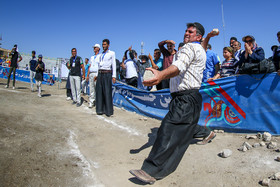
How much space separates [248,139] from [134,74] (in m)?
4.75

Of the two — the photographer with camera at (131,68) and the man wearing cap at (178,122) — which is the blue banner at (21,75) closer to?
the photographer with camera at (131,68)

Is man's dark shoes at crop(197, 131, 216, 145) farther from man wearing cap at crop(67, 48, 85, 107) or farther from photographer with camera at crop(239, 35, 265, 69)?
man wearing cap at crop(67, 48, 85, 107)

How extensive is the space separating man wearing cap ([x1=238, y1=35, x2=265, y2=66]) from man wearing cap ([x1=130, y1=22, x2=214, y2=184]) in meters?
2.18

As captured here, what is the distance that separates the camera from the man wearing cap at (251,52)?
3.98 metres

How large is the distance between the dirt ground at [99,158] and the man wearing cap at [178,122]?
35 cm

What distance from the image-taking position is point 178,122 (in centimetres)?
236

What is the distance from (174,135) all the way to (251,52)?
9.43 ft

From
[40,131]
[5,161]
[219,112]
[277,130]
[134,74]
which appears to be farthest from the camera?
[134,74]

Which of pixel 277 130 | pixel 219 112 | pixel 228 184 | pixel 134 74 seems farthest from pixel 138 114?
pixel 228 184

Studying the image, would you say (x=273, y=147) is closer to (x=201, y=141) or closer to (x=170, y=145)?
(x=201, y=141)

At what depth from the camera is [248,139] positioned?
3.96 m

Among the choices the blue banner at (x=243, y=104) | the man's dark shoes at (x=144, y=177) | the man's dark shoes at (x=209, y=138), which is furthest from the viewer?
the blue banner at (x=243, y=104)

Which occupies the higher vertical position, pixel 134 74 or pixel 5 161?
pixel 134 74

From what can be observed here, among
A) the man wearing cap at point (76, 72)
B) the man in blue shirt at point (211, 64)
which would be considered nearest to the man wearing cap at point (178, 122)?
the man in blue shirt at point (211, 64)
